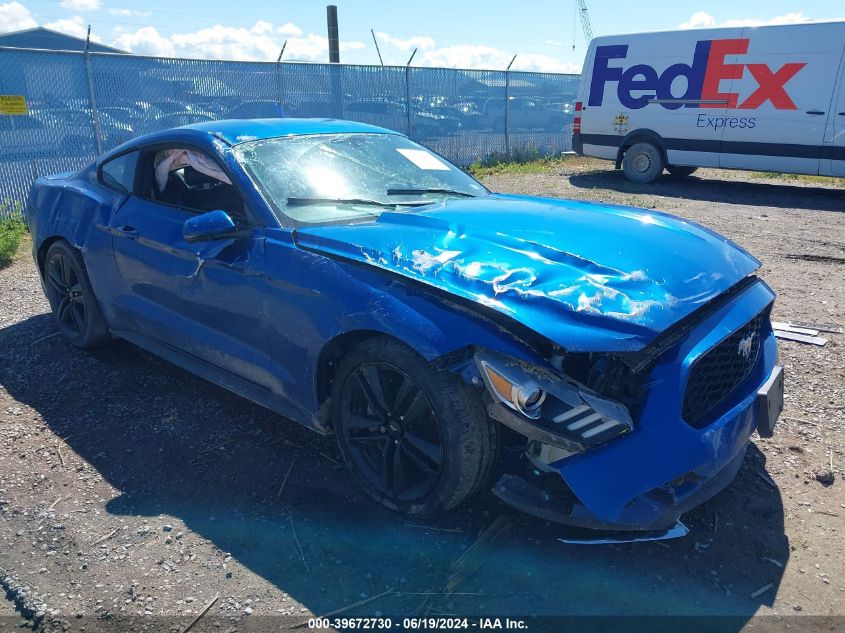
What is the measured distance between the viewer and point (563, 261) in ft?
8.86

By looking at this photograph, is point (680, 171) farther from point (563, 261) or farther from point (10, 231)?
point (563, 261)

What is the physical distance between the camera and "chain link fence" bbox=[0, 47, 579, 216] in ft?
29.7

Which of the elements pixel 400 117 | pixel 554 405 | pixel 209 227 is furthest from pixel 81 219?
pixel 400 117

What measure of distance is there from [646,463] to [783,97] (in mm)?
10599

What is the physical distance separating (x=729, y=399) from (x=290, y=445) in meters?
2.11

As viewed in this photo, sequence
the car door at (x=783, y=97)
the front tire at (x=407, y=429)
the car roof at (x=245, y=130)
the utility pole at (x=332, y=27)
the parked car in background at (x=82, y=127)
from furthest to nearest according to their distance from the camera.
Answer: the utility pole at (x=332, y=27), the car door at (x=783, y=97), the parked car in background at (x=82, y=127), the car roof at (x=245, y=130), the front tire at (x=407, y=429)

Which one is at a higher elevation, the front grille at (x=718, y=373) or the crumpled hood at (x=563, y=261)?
the crumpled hood at (x=563, y=261)

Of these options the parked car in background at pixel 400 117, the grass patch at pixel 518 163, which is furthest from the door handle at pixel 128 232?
the grass patch at pixel 518 163

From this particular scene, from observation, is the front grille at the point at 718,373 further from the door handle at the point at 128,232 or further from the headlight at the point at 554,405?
the door handle at the point at 128,232

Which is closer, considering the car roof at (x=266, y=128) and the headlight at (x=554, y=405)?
the headlight at (x=554, y=405)

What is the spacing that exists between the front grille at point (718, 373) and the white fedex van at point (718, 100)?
951 centimetres

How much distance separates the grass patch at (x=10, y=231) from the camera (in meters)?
7.32

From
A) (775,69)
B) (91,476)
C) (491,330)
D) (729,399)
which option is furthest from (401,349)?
(775,69)

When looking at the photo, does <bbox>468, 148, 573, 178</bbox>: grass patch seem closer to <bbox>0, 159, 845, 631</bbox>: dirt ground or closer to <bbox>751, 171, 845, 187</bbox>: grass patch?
<bbox>751, 171, 845, 187</bbox>: grass patch
